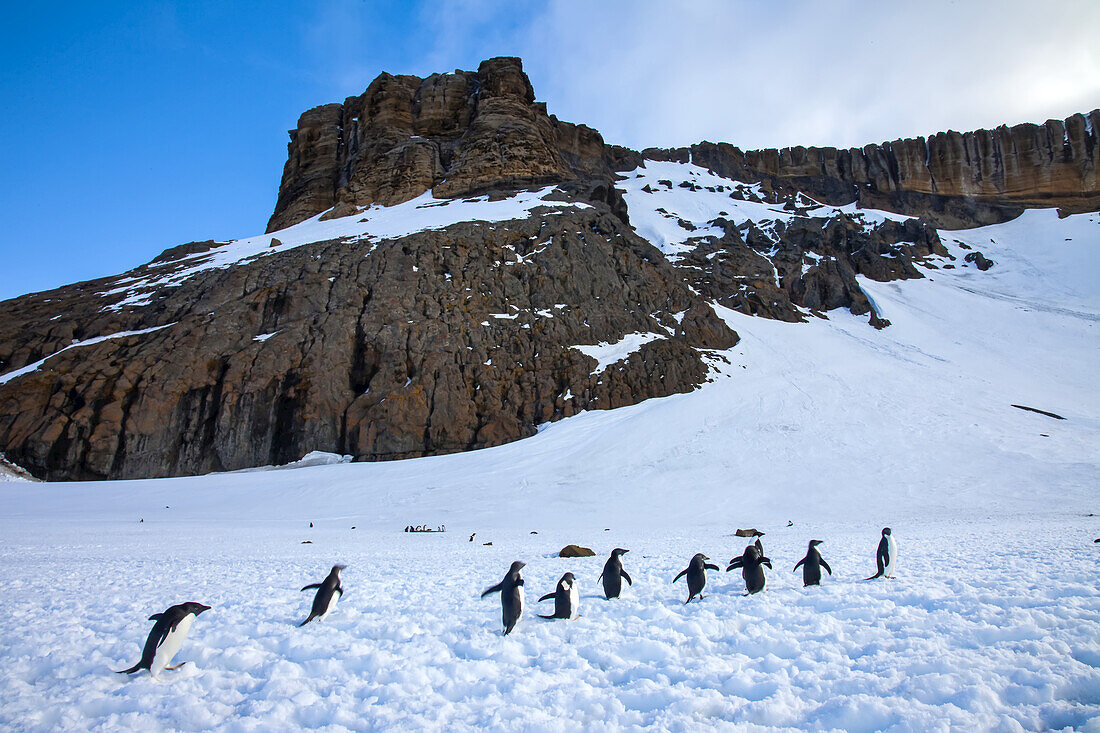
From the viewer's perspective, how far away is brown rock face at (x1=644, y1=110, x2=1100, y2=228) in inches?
2852

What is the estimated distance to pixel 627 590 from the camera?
7.44m

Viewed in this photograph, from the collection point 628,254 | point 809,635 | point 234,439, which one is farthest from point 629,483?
point 628,254

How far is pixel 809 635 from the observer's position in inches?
200

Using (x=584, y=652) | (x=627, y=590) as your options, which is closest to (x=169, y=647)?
(x=584, y=652)

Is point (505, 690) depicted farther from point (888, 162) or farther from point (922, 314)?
point (888, 162)

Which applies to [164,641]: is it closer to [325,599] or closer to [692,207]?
[325,599]

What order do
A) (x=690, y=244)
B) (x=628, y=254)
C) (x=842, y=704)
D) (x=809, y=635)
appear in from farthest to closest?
(x=690, y=244), (x=628, y=254), (x=809, y=635), (x=842, y=704)

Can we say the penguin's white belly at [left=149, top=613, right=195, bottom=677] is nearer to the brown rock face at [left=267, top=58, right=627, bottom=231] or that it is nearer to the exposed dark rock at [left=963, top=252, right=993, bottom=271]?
the brown rock face at [left=267, top=58, right=627, bottom=231]

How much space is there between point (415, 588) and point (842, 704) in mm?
5598

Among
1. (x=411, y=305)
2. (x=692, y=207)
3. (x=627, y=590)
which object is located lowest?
(x=627, y=590)

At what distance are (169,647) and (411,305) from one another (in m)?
28.0

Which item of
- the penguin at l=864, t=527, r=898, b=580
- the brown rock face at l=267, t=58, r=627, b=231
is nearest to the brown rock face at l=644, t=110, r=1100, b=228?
the brown rock face at l=267, t=58, r=627, b=231

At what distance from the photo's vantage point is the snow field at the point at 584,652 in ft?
12.1

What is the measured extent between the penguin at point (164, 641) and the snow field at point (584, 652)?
0.12 m
